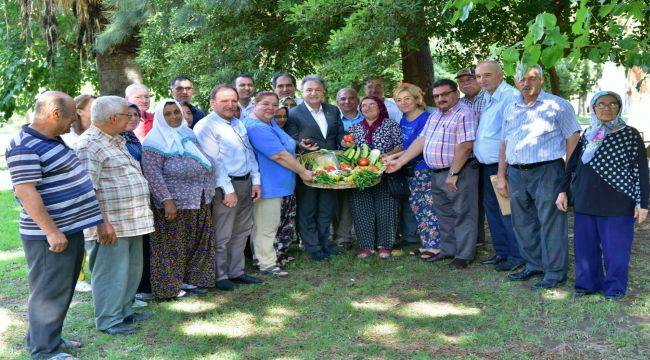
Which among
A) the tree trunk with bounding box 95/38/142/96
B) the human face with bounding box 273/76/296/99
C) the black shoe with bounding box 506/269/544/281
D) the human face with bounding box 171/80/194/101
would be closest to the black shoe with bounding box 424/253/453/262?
the black shoe with bounding box 506/269/544/281

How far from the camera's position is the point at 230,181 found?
18.6ft

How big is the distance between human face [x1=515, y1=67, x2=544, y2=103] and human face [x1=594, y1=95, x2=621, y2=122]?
0.60 meters

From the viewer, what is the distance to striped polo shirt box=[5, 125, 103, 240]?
3799 millimetres

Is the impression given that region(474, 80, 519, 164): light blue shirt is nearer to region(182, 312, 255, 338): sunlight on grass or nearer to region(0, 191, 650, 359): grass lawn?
region(0, 191, 650, 359): grass lawn

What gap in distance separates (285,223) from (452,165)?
6.23 ft

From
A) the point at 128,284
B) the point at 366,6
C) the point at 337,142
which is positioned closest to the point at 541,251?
the point at 337,142

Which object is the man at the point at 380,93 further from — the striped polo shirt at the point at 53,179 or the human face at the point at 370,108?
the striped polo shirt at the point at 53,179

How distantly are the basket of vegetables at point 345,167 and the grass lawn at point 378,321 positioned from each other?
937 mm

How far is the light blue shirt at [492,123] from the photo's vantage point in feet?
19.1

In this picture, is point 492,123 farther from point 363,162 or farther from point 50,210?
point 50,210

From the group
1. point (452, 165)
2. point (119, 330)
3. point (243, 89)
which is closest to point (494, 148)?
point (452, 165)

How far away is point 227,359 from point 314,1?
3622 mm

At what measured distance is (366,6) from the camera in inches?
239

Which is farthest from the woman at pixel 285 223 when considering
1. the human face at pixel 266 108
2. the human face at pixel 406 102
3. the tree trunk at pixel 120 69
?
the tree trunk at pixel 120 69
